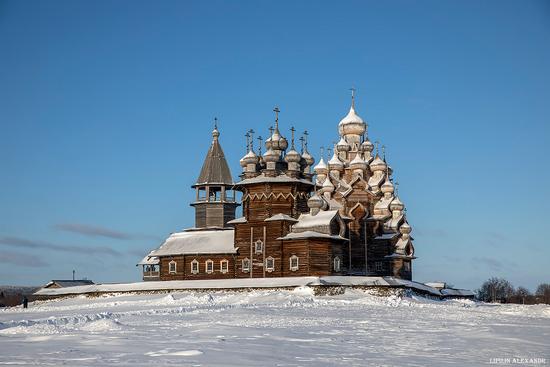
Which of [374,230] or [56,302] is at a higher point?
[374,230]

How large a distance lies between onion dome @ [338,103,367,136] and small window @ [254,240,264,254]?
46.0ft

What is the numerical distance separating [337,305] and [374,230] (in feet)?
63.3

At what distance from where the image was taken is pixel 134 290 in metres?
44.1

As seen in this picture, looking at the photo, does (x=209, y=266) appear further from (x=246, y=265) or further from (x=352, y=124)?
(x=352, y=124)

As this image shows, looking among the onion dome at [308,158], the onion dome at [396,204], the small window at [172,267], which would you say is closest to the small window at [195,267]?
the small window at [172,267]

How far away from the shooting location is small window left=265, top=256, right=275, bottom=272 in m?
45.5

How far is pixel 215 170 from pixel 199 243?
6096 mm

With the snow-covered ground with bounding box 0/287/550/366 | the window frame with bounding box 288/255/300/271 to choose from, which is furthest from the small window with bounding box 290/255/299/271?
the snow-covered ground with bounding box 0/287/550/366

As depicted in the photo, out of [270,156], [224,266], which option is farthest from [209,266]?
[270,156]

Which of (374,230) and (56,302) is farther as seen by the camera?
(374,230)

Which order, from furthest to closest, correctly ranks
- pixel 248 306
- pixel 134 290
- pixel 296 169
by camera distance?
pixel 296 169 → pixel 134 290 → pixel 248 306

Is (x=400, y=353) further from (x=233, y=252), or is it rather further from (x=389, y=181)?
(x=389, y=181)

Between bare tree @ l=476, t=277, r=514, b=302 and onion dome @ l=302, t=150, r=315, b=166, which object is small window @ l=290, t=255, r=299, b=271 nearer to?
onion dome @ l=302, t=150, r=315, b=166

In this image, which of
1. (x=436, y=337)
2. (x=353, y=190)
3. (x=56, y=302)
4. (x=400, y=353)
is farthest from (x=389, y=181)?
(x=400, y=353)
